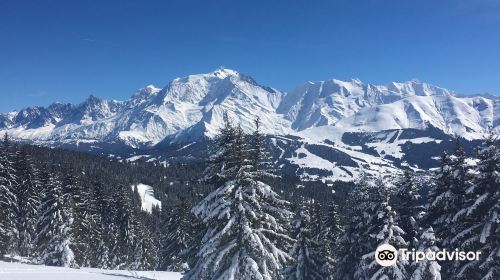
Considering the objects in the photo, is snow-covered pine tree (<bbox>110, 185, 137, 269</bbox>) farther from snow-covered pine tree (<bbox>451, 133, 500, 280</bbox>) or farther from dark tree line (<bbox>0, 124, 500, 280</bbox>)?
snow-covered pine tree (<bbox>451, 133, 500, 280</bbox>)

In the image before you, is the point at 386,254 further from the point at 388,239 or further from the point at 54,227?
the point at 54,227

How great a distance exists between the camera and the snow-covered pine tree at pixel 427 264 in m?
26.2

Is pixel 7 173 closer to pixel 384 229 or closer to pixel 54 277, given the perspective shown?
pixel 54 277

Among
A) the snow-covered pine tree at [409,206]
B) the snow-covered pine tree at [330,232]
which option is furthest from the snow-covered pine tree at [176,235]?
the snow-covered pine tree at [409,206]

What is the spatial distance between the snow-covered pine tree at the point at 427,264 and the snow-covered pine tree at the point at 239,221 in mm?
7825

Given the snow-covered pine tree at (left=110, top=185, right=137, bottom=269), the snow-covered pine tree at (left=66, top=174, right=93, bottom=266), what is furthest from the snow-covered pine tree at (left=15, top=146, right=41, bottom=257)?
the snow-covered pine tree at (left=110, top=185, right=137, bottom=269)

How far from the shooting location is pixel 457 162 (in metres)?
27.9

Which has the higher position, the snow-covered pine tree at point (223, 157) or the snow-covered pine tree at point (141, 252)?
the snow-covered pine tree at point (223, 157)

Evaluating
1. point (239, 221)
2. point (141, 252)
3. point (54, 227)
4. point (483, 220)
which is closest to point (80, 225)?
point (54, 227)

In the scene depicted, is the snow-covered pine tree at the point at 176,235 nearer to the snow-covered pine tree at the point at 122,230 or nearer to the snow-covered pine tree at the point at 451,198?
the snow-covered pine tree at the point at 122,230

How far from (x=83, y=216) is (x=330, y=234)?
30933 millimetres

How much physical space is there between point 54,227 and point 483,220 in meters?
41.3

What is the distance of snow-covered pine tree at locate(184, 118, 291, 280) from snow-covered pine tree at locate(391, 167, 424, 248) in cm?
1044

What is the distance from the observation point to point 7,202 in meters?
51.4
